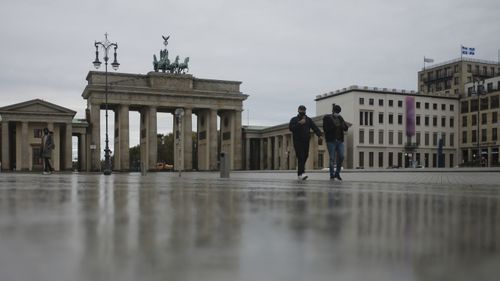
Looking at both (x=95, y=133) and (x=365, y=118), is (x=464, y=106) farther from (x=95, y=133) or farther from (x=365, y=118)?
(x=95, y=133)

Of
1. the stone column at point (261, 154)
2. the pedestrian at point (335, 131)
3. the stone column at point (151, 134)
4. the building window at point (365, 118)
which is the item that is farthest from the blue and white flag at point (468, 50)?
the pedestrian at point (335, 131)

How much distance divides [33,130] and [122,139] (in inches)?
516

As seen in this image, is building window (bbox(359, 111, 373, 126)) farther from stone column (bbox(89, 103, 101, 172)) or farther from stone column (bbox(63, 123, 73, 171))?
stone column (bbox(63, 123, 73, 171))

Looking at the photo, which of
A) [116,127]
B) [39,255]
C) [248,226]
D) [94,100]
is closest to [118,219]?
[248,226]

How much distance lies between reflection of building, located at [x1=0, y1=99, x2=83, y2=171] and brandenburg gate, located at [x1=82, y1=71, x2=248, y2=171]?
13.0 ft

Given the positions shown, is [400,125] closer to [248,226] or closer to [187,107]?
[187,107]

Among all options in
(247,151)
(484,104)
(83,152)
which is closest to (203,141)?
(247,151)

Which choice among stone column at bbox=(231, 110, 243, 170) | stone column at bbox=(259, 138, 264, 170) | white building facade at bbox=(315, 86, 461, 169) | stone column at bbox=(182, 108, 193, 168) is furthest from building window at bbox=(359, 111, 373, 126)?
stone column at bbox=(182, 108, 193, 168)

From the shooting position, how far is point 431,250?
211cm

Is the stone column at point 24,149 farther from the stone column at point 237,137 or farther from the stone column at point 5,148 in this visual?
the stone column at point 237,137

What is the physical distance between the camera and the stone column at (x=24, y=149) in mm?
72062

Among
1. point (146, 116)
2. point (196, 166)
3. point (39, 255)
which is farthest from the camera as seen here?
point (196, 166)

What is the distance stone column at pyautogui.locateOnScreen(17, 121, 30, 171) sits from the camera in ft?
236

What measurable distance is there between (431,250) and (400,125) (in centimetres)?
10478
